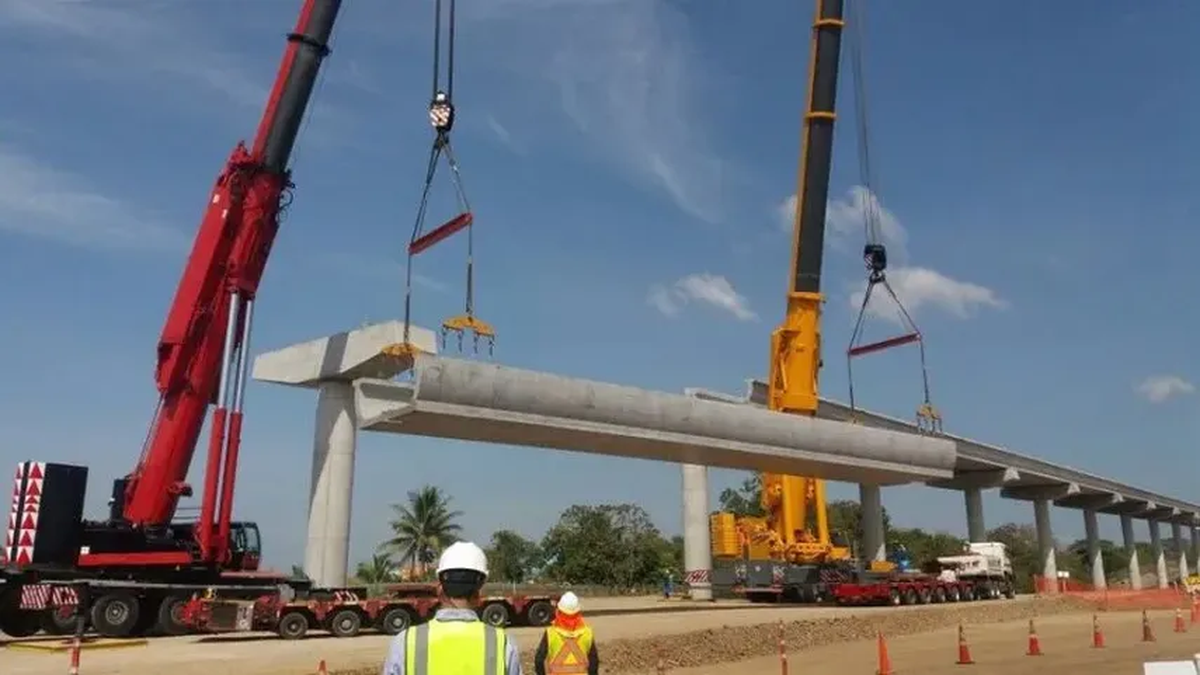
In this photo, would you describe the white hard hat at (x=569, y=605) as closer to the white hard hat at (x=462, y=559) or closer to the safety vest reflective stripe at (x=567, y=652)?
the safety vest reflective stripe at (x=567, y=652)

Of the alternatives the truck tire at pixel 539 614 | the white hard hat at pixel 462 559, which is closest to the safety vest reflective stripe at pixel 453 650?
the white hard hat at pixel 462 559

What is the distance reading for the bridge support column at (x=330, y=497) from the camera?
103ft

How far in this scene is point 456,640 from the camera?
296 cm

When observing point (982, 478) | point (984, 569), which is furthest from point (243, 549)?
point (982, 478)

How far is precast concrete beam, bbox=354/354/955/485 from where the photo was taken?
25.4 metres

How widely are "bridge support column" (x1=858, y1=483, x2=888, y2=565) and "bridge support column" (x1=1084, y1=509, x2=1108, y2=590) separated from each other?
82.6 feet

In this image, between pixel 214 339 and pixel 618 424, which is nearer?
pixel 214 339

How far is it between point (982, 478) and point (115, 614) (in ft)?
161

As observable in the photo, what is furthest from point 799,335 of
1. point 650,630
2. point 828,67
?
point 650,630

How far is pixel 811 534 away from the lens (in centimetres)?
3725

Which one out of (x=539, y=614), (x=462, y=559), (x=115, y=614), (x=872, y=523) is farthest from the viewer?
(x=872, y=523)

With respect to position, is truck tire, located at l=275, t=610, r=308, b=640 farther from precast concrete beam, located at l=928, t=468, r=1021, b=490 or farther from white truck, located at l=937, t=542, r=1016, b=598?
precast concrete beam, located at l=928, t=468, r=1021, b=490

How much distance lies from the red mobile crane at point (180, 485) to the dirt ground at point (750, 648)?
1.57 metres

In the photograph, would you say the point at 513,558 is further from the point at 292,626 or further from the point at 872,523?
the point at 292,626
